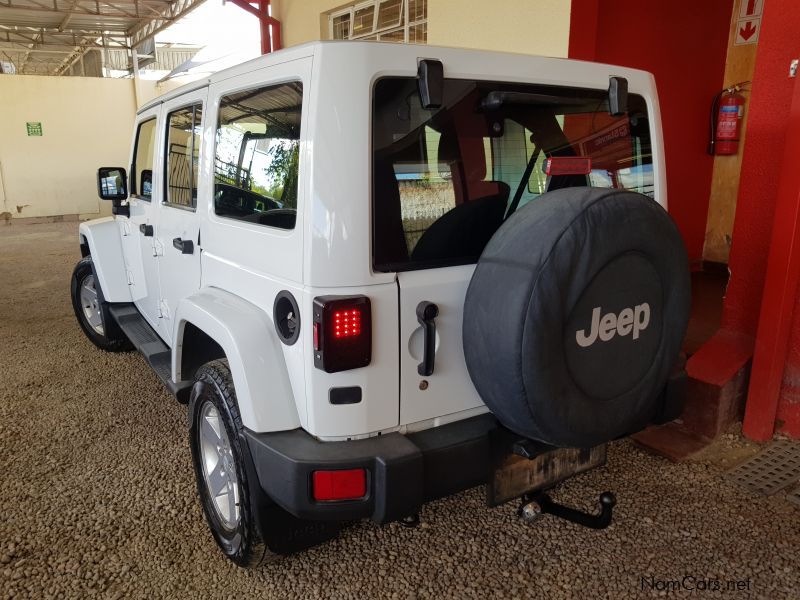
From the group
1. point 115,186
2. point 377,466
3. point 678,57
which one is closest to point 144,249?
point 115,186

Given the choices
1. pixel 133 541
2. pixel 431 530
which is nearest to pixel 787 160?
pixel 431 530

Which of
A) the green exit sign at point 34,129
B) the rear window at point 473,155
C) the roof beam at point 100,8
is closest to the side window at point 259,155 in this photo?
the rear window at point 473,155

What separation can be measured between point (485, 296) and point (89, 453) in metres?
2.57

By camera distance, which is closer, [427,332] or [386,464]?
[386,464]

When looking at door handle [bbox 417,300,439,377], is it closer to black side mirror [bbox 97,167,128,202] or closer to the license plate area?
the license plate area

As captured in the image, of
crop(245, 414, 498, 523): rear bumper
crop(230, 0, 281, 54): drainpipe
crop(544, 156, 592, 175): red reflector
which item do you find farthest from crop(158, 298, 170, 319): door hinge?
crop(230, 0, 281, 54): drainpipe

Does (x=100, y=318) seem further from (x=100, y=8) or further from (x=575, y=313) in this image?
(x=100, y=8)

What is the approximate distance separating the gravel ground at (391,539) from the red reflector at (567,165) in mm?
1510

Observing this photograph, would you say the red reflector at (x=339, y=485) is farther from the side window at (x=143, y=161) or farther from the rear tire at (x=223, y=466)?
the side window at (x=143, y=161)

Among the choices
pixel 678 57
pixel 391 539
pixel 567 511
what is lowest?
pixel 391 539

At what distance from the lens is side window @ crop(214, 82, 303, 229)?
1974 mm

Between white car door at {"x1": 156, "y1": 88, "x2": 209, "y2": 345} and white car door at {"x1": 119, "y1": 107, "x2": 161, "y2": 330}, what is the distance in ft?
0.51

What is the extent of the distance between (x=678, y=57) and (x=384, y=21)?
3.77 meters

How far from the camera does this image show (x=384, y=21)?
7641 millimetres
